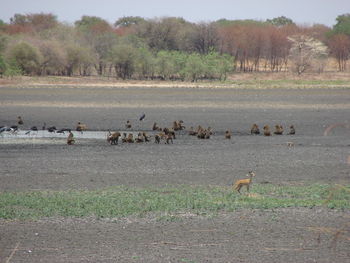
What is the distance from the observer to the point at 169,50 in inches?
3155

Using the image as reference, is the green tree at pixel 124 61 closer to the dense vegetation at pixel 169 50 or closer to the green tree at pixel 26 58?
the dense vegetation at pixel 169 50

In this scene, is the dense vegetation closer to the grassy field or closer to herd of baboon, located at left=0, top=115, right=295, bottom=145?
herd of baboon, located at left=0, top=115, right=295, bottom=145

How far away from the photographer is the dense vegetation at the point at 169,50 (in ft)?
206

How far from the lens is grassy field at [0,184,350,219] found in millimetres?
12477

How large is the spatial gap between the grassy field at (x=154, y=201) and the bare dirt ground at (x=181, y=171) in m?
0.43

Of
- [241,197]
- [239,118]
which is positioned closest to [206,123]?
[239,118]

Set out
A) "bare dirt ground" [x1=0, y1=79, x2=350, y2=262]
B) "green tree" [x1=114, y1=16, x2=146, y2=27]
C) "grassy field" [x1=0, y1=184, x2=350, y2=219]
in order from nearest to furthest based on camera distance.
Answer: "bare dirt ground" [x1=0, y1=79, x2=350, y2=262] < "grassy field" [x1=0, y1=184, x2=350, y2=219] < "green tree" [x1=114, y1=16, x2=146, y2=27]

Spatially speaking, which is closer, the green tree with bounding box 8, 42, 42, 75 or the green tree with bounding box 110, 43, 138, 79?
the green tree with bounding box 8, 42, 42, 75

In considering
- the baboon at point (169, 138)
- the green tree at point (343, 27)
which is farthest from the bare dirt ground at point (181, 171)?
the green tree at point (343, 27)

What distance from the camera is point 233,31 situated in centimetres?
8625

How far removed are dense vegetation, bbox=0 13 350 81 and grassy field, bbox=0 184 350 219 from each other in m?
44.1

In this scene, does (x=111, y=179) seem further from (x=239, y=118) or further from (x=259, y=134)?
(x=239, y=118)

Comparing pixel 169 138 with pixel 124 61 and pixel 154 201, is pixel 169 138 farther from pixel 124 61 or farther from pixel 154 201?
pixel 124 61

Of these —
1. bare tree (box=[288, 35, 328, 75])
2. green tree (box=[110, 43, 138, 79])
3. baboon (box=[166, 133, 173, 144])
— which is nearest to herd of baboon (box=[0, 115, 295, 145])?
baboon (box=[166, 133, 173, 144])
